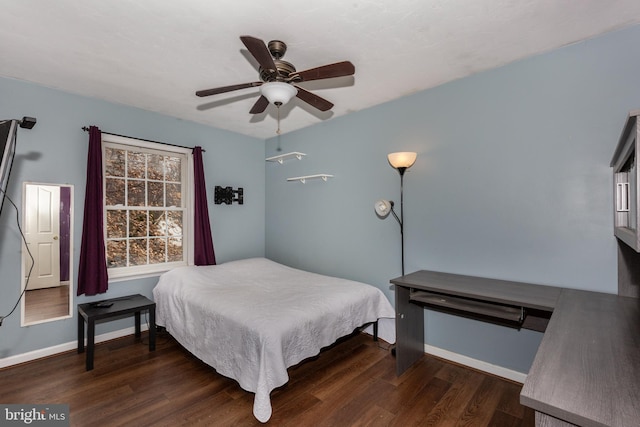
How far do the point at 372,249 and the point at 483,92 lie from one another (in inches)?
71.3

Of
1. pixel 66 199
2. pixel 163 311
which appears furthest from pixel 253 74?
pixel 163 311

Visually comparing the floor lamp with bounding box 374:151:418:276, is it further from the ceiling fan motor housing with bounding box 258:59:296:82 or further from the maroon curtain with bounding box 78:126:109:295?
the maroon curtain with bounding box 78:126:109:295

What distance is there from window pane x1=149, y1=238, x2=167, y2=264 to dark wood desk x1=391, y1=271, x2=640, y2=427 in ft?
9.44

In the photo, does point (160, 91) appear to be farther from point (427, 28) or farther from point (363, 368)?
point (363, 368)

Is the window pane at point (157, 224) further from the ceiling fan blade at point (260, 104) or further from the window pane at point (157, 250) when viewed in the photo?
the ceiling fan blade at point (260, 104)

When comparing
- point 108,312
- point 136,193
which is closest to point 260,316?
point 108,312

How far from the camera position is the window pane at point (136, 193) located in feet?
11.2

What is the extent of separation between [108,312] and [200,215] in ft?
4.65

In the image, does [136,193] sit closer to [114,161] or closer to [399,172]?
[114,161]

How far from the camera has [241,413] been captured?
6.53ft

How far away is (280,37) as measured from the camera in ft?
6.49

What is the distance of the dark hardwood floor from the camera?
6.35ft

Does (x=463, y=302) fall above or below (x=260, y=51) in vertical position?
below

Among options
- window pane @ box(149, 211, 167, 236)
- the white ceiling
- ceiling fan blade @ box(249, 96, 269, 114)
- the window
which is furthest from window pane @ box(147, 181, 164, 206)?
ceiling fan blade @ box(249, 96, 269, 114)
